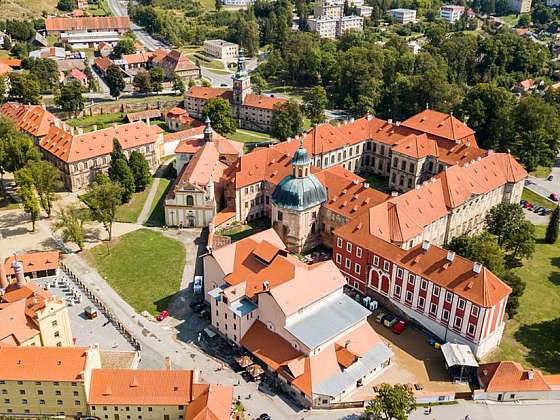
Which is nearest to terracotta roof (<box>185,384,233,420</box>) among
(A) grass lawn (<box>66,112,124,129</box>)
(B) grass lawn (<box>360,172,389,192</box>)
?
(B) grass lawn (<box>360,172,389,192</box>)

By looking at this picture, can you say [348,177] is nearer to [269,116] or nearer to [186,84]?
[269,116]

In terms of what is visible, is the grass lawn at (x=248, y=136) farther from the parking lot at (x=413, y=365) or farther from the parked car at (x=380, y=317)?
the parking lot at (x=413, y=365)

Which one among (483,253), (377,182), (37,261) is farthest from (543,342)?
(37,261)

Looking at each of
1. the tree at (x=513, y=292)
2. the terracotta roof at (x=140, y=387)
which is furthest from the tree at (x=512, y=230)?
the terracotta roof at (x=140, y=387)

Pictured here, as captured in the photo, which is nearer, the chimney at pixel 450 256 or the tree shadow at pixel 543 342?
the tree shadow at pixel 543 342

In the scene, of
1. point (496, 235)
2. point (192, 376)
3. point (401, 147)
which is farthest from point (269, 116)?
point (192, 376)
